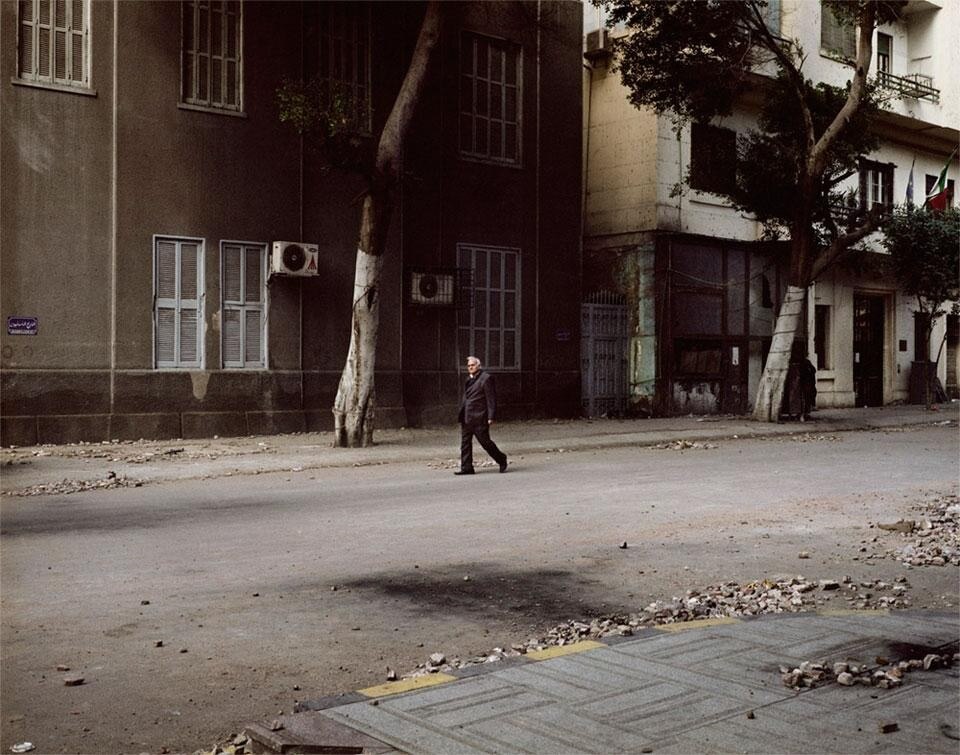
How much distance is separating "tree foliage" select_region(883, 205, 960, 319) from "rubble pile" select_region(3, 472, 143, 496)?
2298cm

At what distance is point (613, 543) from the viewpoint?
362 inches

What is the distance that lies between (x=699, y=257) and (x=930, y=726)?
25.1 m

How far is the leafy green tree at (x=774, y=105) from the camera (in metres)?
22.6

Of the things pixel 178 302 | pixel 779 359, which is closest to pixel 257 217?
pixel 178 302

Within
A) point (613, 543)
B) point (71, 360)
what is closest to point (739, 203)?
point (71, 360)

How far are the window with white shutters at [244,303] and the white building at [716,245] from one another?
416 inches

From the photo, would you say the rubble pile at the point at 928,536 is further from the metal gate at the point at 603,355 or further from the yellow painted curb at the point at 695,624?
the metal gate at the point at 603,355

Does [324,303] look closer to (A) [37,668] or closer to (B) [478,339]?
(B) [478,339]

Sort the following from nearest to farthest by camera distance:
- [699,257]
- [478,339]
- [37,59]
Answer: [37,59] < [478,339] < [699,257]

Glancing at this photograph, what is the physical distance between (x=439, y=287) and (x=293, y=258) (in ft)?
11.6

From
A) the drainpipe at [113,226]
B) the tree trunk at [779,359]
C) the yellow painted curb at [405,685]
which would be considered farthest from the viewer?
the tree trunk at [779,359]

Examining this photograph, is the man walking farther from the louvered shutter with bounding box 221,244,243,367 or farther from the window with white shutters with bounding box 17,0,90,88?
the window with white shutters with bounding box 17,0,90,88

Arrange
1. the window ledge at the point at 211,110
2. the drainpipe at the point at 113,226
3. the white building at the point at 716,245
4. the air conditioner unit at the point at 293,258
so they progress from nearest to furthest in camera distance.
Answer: the drainpipe at the point at 113,226 → the window ledge at the point at 211,110 → the air conditioner unit at the point at 293,258 → the white building at the point at 716,245

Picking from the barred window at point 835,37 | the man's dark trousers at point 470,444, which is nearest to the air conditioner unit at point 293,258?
the man's dark trousers at point 470,444
